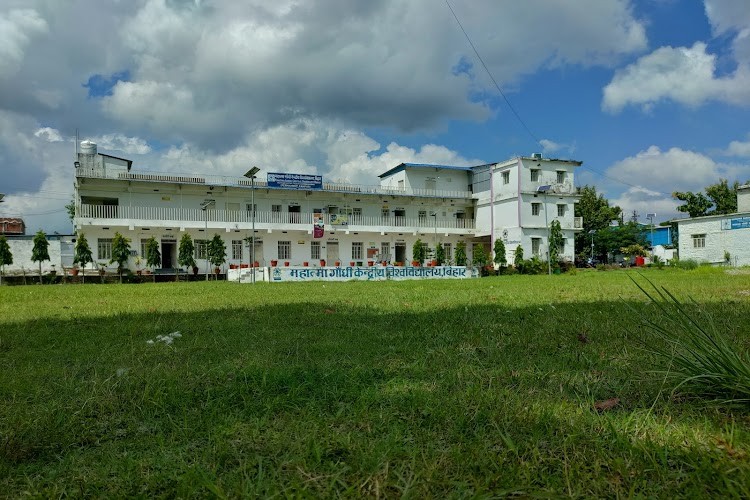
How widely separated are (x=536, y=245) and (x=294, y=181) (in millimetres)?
18586

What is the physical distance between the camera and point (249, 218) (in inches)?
1302

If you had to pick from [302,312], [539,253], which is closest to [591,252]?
[539,253]

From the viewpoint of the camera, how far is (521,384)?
3020 millimetres

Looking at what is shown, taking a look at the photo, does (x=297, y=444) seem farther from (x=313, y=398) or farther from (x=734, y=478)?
(x=734, y=478)

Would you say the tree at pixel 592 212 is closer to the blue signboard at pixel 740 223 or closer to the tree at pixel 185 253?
the blue signboard at pixel 740 223

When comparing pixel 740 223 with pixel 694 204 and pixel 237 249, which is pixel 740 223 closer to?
pixel 694 204

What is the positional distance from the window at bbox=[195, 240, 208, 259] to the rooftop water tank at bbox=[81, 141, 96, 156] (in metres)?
8.14

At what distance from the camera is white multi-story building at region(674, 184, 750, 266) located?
97.8 ft

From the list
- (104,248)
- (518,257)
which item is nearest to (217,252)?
(104,248)

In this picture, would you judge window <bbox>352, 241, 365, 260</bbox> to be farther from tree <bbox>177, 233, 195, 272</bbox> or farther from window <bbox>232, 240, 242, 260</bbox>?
tree <bbox>177, 233, 195, 272</bbox>

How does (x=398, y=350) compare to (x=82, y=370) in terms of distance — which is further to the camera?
(x=398, y=350)

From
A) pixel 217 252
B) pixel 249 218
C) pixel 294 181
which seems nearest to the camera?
pixel 217 252

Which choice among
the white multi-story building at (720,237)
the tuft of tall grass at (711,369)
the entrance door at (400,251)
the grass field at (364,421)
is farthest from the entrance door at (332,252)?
the tuft of tall grass at (711,369)

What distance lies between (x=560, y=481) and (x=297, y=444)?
41.3 inches
